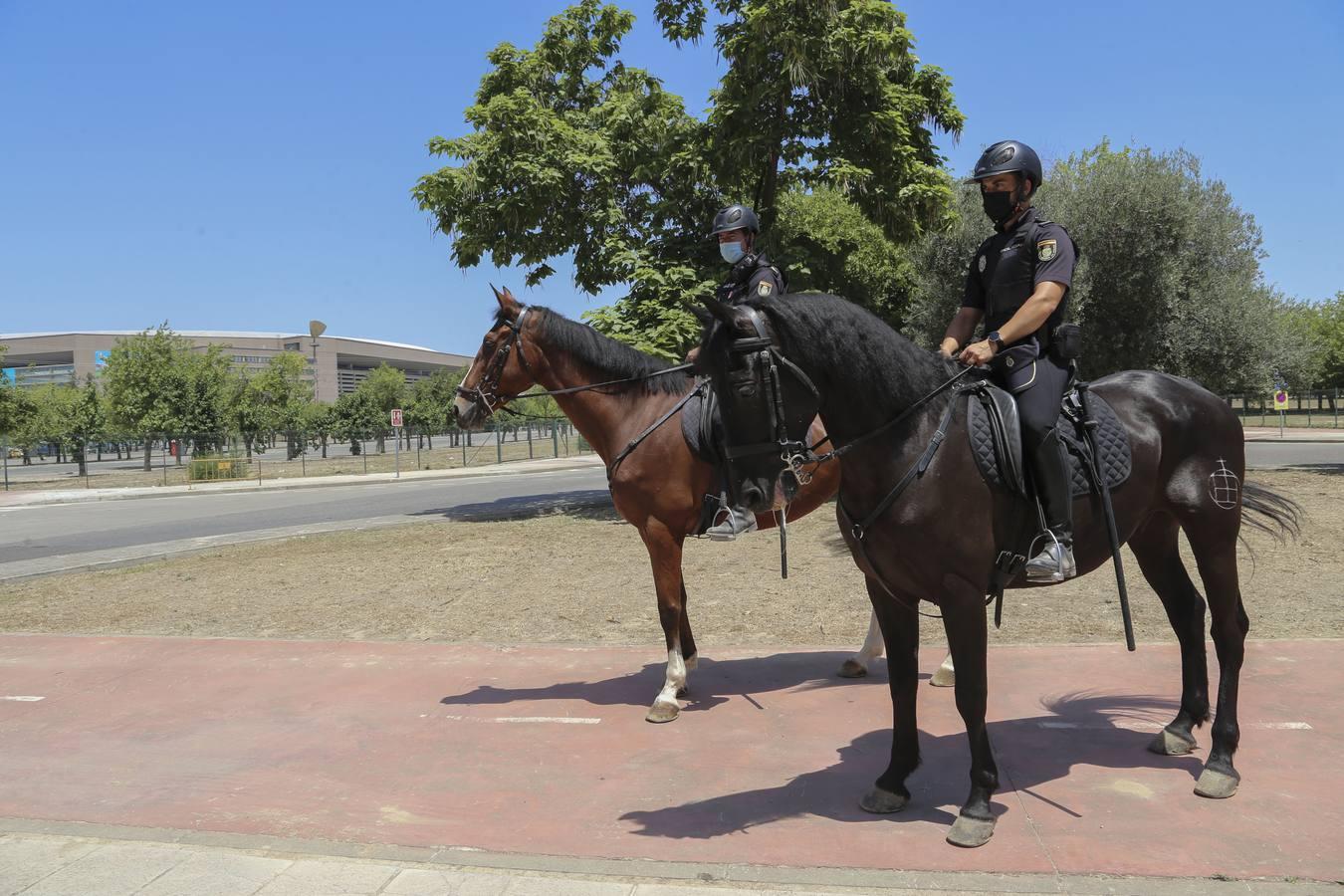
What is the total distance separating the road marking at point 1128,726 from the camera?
16.0ft

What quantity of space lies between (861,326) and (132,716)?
561 cm

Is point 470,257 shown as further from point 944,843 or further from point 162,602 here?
point 944,843

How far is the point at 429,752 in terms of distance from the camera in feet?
16.6

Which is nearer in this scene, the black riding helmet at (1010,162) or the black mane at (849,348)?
the black mane at (849,348)

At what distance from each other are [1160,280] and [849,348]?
64.3ft

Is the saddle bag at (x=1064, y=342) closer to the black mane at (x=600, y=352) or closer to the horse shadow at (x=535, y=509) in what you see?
the black mane at (x=600, y=352)

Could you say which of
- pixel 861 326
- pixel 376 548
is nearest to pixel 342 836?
pixel 861 326

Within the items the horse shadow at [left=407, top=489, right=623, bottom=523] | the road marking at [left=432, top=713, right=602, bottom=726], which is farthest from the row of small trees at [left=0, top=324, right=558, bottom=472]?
the road marking at [left=432, top=713, right=602, bottom=726]

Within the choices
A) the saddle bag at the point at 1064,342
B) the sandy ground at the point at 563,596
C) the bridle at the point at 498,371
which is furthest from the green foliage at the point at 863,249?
the saddle bag at the point at 1064,342

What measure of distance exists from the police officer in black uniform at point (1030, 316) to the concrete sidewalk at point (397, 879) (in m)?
1.28

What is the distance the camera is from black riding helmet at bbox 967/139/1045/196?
155 inches

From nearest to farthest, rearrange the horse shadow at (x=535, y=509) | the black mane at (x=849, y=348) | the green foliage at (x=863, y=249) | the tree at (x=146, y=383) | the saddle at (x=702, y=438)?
the black mane at (x=849, y=348) < the saddle at (x=702, y=438) < the horse shadow at (x=535, y=509) < the green foliage at (x=863, y=249) < the tree at (x=146, y=383)

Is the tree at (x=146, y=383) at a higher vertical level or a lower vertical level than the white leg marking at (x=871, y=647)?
higher

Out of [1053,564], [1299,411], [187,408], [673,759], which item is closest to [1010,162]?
[1053,564]
